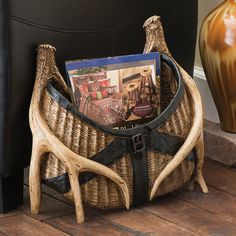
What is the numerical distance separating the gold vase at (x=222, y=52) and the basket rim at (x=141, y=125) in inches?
8.1

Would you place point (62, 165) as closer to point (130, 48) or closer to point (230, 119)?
point (130, 48)

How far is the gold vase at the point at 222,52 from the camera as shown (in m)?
1.87

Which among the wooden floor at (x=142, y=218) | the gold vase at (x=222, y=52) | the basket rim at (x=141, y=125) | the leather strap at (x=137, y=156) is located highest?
the gold vase at (x=222, y=52)

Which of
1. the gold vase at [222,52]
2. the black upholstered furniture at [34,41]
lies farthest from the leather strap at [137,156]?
the gold vase at [222,52]

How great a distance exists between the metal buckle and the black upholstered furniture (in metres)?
0.24

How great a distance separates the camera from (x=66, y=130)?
154 centimetres

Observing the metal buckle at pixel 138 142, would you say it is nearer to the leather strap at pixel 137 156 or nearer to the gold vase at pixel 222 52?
the leather strap at pixel 137 156

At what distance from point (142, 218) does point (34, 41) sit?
1.57 feet

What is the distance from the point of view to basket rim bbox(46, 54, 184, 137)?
1.53 metres

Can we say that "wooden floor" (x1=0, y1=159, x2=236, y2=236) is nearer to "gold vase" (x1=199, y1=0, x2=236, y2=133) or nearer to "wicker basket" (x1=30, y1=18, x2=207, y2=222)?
"wicker basket" (x1=30, y1=18, x2=207, y2=222)

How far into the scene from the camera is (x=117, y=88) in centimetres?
167

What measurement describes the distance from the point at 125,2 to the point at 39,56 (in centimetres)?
31

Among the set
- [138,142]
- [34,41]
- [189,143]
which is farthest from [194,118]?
[34,41]

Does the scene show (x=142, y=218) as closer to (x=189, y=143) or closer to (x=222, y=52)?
(x=189, y=143)
